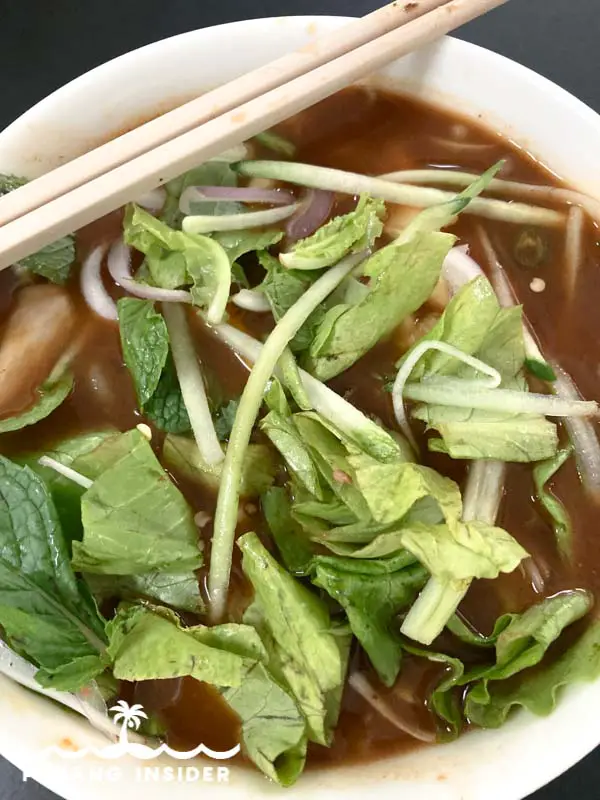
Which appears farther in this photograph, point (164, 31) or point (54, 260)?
point (164, 31)

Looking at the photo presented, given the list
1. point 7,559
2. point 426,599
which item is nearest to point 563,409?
point 426,599

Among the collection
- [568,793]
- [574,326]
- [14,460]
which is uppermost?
[574,326]

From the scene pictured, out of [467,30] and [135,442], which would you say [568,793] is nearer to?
[135,442]

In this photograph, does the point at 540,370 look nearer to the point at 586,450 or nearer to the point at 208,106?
the point at 586,450

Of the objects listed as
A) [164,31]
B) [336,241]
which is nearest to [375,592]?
[336,241]

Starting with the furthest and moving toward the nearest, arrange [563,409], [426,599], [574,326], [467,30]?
[467,30] < [574,326] < [563,409] < [426,599]

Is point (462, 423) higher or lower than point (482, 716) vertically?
higher
